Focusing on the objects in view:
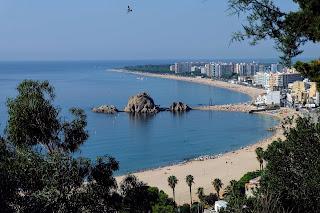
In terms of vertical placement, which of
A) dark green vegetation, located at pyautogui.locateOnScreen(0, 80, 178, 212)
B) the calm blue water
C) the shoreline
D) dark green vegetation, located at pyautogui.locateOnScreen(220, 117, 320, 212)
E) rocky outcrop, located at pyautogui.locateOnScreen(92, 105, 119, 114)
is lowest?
the shoreline

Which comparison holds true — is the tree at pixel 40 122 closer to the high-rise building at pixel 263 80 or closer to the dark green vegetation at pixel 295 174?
the dark green vegetation at pixel 295 174

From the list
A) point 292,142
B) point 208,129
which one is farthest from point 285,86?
point 292,142

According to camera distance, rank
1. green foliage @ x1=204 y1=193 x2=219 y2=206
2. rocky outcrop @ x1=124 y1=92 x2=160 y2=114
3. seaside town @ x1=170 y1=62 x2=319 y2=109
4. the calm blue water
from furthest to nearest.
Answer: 1. seaside town @ x1=170 y1=62 x2=319 y2=109
2. rocky outcrop @ x1=124 y1=92 x2=160 y2=114
3. the calm blue water
4. green foliage @ x1=204 y1=193 x2=219 y2=206

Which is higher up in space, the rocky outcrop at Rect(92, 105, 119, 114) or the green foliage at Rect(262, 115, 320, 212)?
the green foliage at Rect(262, 115, 320, 212)

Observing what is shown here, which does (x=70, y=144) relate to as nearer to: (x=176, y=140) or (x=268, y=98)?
(x=176, y=140)

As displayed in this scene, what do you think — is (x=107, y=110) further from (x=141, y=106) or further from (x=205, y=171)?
(x=205, y=171)

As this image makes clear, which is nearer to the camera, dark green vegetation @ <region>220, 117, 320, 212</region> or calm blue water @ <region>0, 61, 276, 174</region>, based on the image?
dark green vegetation @ <region>220, 117, 320, 212</region>

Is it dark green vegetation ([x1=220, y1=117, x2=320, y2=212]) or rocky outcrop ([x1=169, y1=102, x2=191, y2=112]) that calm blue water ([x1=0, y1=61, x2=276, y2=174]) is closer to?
rocky outcrop ([x1=169, y1=102, x2=191, y2=112])

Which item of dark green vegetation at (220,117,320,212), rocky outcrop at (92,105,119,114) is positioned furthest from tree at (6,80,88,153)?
rocky outcrop at (92,105,119,114)
